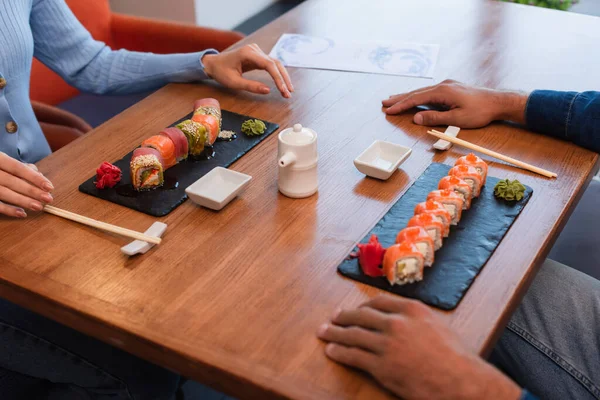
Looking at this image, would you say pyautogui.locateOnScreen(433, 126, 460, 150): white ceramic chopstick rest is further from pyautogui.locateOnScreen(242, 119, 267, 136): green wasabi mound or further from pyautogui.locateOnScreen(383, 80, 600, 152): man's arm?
pyautogui.locateOnScreen(242, 119, 267, 136): green wasabi mound

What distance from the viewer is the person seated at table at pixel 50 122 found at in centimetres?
121

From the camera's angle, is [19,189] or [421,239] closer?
[421,239]

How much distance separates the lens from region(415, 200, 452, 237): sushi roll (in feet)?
3.37

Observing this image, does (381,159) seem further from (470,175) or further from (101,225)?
(101,225)

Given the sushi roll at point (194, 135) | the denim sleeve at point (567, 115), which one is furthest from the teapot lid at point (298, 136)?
the denim sleeve at point (567, 115)

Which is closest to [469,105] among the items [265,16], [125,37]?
[125,37]

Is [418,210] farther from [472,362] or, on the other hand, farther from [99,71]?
[99,71]

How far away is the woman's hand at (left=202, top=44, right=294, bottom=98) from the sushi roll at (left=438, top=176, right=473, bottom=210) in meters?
0.53

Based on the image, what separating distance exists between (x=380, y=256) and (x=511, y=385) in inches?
10.8

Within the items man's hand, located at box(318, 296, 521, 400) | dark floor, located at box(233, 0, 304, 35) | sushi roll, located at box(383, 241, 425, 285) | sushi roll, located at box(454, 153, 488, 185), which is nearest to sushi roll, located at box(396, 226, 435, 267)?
sushi roll, located at box(383, 241, 425, 285)

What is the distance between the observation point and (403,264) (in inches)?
37.1

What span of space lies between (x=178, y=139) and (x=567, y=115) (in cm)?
81

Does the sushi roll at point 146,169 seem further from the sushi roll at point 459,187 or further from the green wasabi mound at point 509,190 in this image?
the green wasabi mound at point 509,190

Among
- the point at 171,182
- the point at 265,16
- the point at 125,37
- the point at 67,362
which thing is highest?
the point at 171,182
